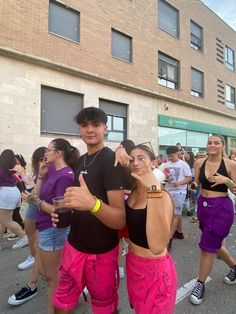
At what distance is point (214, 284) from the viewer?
11.4ft

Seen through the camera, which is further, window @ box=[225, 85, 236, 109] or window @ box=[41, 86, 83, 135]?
window @ box=[225, 85, 236, 109]

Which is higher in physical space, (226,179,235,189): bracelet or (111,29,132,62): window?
(111,29,132,62): window

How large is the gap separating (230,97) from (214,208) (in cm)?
1983

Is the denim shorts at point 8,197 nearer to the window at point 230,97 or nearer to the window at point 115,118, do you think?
the window at point 115,118

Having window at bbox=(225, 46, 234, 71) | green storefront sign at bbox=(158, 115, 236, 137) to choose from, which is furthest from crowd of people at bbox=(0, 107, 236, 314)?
window at bbox=(225, 46, 234, 71)

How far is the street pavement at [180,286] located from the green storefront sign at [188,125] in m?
9.68

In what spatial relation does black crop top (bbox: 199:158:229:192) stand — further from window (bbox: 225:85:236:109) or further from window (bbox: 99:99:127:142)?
window (bbox: 225:85:236:109)

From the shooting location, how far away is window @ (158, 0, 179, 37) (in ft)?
47.3

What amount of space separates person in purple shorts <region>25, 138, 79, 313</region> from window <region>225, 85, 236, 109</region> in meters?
19.8

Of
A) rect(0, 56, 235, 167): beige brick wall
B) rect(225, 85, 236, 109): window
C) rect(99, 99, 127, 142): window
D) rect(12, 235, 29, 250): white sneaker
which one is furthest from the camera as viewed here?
rect(225, 85, 236, 109): window

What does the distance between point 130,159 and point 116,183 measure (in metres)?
0.18

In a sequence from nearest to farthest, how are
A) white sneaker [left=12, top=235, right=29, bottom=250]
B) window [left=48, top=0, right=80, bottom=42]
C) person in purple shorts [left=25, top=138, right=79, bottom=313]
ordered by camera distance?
person in purple shorts [left=25, top=138, right=79, bottom=313]
white sneaker [left=12, top=235, right=29, bottom=250]
window [left=48, top=0, right=80, bottom=42]

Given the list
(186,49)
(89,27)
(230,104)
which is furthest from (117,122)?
(230,104)

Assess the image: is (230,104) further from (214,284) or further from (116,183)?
(116,183)
